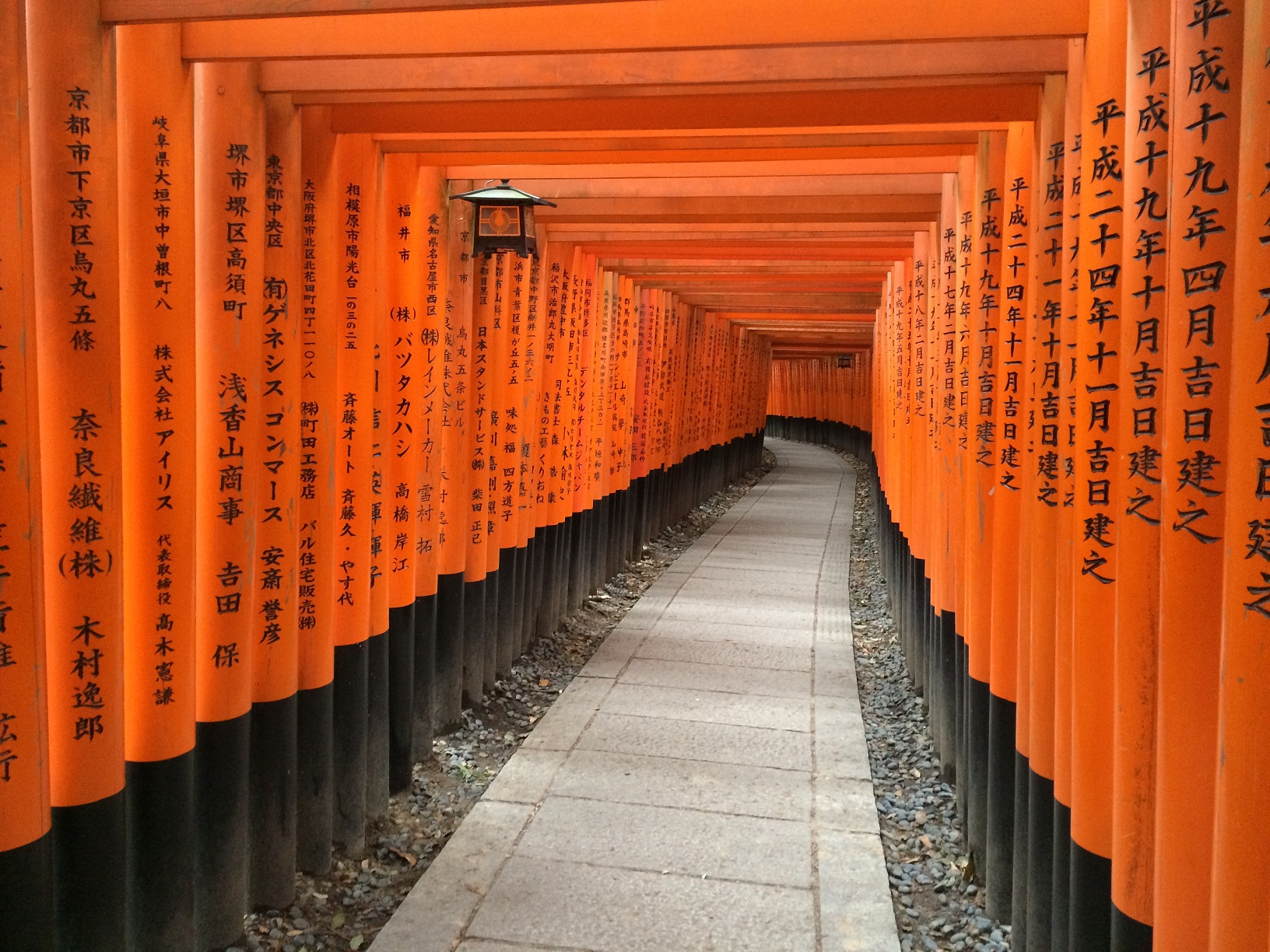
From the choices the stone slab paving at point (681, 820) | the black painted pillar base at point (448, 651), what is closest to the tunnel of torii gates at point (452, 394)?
the black painted pillar base at point (448, 651)

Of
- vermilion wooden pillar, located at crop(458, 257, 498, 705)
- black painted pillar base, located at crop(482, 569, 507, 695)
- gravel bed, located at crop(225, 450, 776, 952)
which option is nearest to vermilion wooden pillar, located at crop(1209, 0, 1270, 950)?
gravel bed, located at crop(225, 450, 776, 952)

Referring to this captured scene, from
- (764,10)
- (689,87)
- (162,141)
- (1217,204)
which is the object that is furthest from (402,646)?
(1217,204)

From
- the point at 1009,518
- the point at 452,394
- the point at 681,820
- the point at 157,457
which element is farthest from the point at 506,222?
the point at 681,820

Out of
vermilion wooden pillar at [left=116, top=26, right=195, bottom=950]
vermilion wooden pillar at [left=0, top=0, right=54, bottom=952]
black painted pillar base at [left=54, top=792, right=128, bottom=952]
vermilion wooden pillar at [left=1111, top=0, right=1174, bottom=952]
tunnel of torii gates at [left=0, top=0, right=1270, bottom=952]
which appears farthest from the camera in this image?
vermilion wooden pillar at [left=116, top=26, right=195, bottom=950]

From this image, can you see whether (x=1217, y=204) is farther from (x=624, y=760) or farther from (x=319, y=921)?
(x=624, y=760)

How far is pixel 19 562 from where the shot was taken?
105 inches

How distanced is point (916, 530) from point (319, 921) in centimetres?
456

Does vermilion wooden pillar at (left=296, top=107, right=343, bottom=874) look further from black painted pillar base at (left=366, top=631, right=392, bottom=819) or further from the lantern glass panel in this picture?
the lantern glass panel

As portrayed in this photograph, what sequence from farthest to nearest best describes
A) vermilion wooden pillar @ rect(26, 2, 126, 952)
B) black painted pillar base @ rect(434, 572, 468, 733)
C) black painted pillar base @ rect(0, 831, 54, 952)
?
1. black painted pillar base @ rect(434, 572, 468, 733)
2. vermilion wooden pillar @ rect(26, 2, 126, 952)
3. black painted pillar base @ rect(0, 831, 54, 952)

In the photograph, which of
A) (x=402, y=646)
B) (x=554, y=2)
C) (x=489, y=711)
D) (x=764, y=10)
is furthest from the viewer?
(x=489, y=711)

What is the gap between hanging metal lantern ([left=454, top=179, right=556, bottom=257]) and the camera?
5418 mm

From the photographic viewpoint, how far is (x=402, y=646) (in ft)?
17.7

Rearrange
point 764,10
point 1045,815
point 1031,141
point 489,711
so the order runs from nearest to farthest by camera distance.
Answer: point 764,10 < point 1045,815 < point 1031,141 < point 489,711

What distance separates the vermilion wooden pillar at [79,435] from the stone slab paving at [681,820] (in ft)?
4.41
